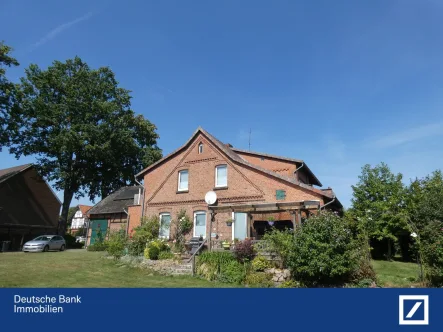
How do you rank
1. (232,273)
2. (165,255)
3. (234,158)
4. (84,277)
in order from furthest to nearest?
(234,158) → (165,255) → (232,273) → (84,277)

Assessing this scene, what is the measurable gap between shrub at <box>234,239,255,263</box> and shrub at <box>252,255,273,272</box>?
372 mm

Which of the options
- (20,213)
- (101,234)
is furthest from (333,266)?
(20,213)

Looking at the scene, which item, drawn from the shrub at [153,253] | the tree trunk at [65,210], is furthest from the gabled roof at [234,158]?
the tree trunk at [65,210]

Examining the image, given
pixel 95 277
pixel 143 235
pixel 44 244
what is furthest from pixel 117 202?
pixel 95 277

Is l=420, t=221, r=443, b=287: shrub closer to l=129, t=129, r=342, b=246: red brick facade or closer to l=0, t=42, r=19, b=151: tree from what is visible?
l=129, t=129, r=342, b=246: red brick facade

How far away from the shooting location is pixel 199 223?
22.0 metres

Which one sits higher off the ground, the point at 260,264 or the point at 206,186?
the point at 206,186

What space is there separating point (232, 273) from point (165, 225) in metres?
10.1

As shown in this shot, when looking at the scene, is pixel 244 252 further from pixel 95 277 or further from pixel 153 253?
pixel 95 277

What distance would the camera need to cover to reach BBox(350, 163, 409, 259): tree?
73.2 ft

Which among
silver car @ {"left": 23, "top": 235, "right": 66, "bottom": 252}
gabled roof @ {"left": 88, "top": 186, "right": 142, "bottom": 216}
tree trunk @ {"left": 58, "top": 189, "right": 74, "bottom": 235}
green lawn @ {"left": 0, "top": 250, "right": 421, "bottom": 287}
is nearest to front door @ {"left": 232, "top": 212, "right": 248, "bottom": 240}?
green lawn @ {"left": 0, "top": 250, "right": 421, "bottom": 287}

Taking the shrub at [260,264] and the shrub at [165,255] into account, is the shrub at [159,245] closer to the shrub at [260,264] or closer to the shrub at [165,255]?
the shrub at [165,255]
